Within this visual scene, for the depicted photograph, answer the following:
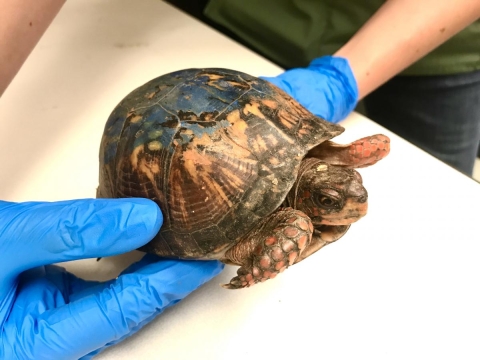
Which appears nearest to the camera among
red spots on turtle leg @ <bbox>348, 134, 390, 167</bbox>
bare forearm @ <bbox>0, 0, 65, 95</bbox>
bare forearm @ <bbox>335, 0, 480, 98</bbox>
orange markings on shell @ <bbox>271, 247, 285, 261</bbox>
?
orange markings on shell @ <bbox>271, 247, 285, 261</bbox>

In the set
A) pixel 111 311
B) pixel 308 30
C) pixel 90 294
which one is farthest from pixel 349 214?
pixel 308 30

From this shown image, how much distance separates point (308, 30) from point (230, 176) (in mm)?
1646

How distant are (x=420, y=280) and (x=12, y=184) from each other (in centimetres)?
206

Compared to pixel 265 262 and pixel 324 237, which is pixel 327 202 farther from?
pixel 265 262

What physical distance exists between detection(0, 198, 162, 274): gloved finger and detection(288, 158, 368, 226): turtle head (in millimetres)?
534

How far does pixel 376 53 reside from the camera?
2.36 m

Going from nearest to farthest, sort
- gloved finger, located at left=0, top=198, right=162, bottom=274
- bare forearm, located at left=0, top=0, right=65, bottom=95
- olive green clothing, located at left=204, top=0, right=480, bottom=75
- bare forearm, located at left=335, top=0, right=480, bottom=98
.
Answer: gloved finger, located at left=0, top=198, right=162, bottom=274
bare forearm, located at left=0, top=0, right=65, bottom=95
bare forearm, located at left=335, top=0, right=480, bottom=98
olive green clothing, located at left=204, top=0, right=480, bottom=75

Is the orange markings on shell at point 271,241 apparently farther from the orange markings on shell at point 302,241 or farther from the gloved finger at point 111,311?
the gloved finger at point 111,311

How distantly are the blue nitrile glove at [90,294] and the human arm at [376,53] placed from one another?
118 centimetres

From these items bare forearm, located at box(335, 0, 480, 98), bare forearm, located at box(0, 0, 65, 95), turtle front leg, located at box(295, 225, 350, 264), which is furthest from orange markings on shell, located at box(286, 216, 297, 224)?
bare forearm, located at box(0, 0, 65, 95)

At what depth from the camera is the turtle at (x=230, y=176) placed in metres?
1.43

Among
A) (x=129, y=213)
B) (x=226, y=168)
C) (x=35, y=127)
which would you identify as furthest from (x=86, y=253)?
(x=35, y=127)

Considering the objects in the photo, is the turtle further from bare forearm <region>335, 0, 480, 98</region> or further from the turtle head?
bare forearm <region>335, 0, 480, 98</region>

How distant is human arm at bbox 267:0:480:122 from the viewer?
2.25 metres
